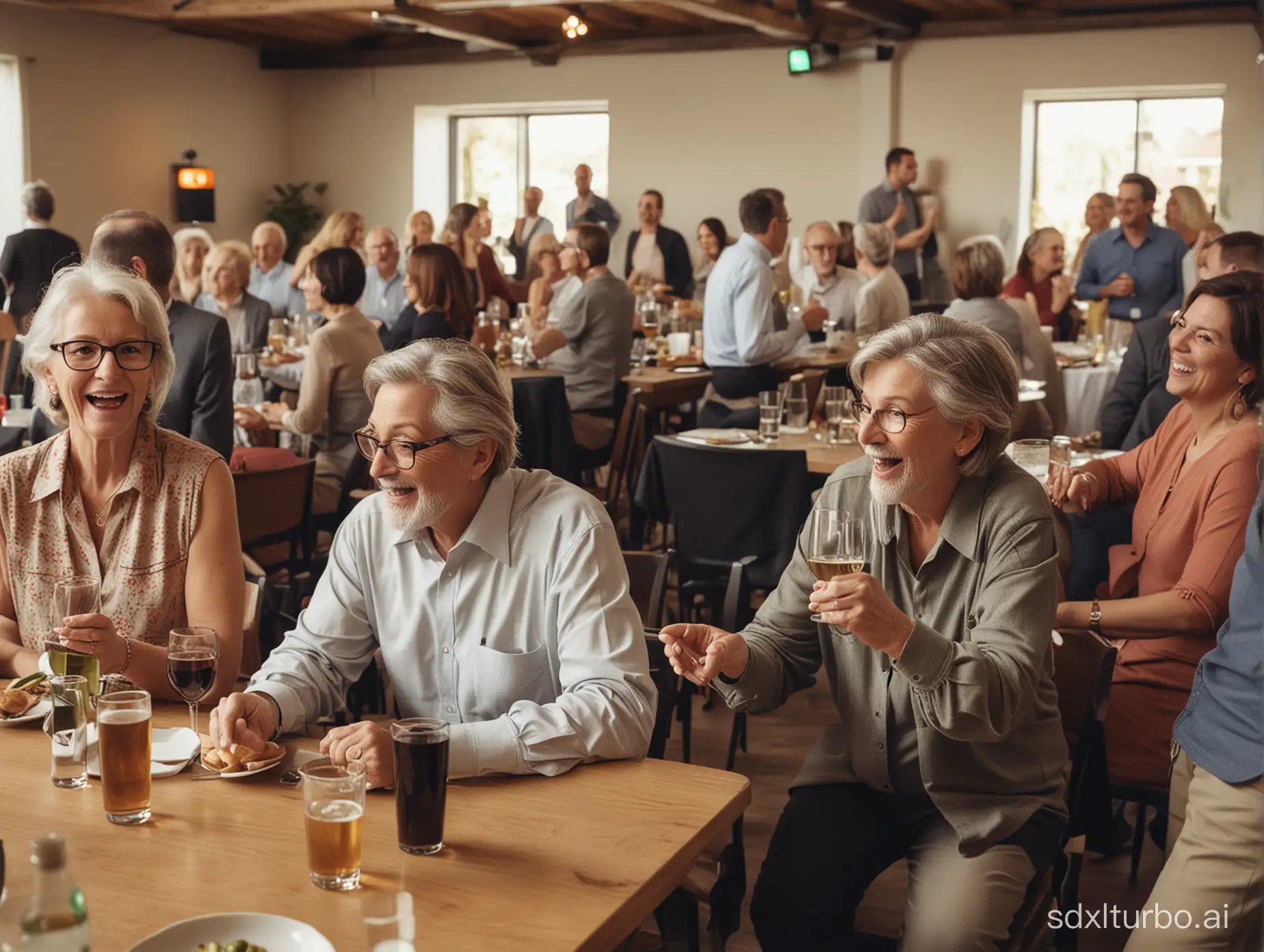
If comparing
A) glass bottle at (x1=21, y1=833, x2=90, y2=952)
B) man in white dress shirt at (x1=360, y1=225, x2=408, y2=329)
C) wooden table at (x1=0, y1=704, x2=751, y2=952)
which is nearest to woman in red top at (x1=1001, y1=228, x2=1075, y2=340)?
man in white dress shirt at (x1=360, y1=225, x2=408, y2=329)

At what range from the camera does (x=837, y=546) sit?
6.52 ft

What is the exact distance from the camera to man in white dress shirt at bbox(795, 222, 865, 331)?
8344mm

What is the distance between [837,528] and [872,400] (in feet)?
1.00

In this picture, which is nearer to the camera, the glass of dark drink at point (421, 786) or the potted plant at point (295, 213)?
the glass of dark drink at point (421, 786)

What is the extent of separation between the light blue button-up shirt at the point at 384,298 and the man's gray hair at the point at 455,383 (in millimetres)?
6876

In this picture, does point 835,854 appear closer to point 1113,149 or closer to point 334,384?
point 334,384

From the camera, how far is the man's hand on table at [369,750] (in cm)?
176

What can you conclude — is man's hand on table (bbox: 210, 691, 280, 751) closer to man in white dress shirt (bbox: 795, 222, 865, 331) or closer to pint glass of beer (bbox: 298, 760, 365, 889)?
pint glass of beer (bbox: 298, 760, 365, 889)

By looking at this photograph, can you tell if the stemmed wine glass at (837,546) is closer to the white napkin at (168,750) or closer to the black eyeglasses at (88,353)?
the white napkin at (168,750)

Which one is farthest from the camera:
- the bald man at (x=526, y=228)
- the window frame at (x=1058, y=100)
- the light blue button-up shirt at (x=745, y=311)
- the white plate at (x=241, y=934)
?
the bald man at (x=526, y=228)

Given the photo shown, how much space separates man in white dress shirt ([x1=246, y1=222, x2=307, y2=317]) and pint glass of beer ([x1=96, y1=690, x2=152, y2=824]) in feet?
24.5

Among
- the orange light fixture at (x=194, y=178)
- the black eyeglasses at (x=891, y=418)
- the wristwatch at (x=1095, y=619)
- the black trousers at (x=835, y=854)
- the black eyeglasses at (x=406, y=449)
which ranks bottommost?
the black trousers at (x=835, y=854)

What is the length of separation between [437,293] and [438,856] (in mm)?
4369

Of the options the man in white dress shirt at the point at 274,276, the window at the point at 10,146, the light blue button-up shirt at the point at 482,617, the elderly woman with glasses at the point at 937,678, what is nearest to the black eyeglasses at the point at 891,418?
the elderly woman with glasses at the point at 937,678
